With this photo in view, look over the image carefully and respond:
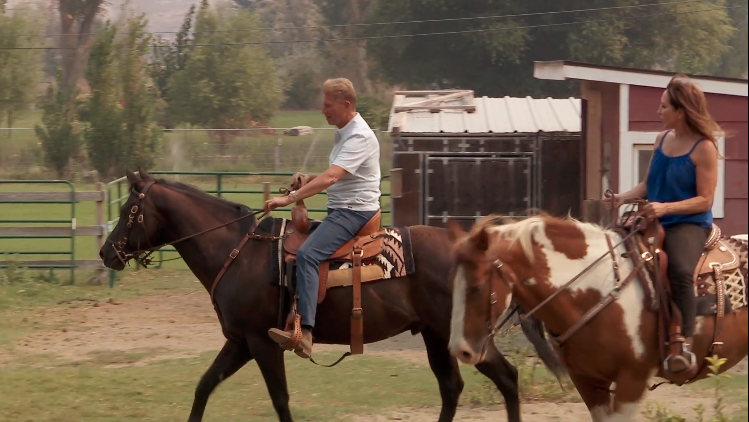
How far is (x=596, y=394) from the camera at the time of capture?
5.00 metres

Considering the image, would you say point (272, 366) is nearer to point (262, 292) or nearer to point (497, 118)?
point (262, 292)

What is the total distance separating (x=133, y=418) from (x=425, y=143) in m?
5.78

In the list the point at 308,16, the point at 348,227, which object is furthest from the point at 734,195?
the point at 308,16

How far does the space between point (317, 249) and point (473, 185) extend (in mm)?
6119

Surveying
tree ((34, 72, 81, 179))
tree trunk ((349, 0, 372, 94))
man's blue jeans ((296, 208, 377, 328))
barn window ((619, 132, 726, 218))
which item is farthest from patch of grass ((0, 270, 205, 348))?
tree trunk ((349, 0, 372, 94))

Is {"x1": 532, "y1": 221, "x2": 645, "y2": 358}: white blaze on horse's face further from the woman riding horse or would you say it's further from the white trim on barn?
the white trim on barn

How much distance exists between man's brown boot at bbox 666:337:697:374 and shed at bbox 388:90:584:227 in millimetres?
7077

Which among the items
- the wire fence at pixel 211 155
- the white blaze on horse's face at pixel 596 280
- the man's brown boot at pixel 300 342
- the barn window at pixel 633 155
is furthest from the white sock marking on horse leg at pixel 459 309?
the wire fence at pixel 211 155

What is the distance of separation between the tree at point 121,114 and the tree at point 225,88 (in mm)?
11473

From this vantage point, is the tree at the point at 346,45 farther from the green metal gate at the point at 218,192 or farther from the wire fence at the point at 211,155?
the green metal gate at the point at 218,192

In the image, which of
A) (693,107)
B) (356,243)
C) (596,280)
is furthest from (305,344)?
(693,107)

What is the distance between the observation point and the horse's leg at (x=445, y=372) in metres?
6.53

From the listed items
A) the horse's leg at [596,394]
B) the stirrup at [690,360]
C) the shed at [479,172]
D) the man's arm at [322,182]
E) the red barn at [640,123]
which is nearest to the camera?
the stirrup at [690,360]

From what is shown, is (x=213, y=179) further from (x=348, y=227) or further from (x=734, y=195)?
(x=348, y=227)
